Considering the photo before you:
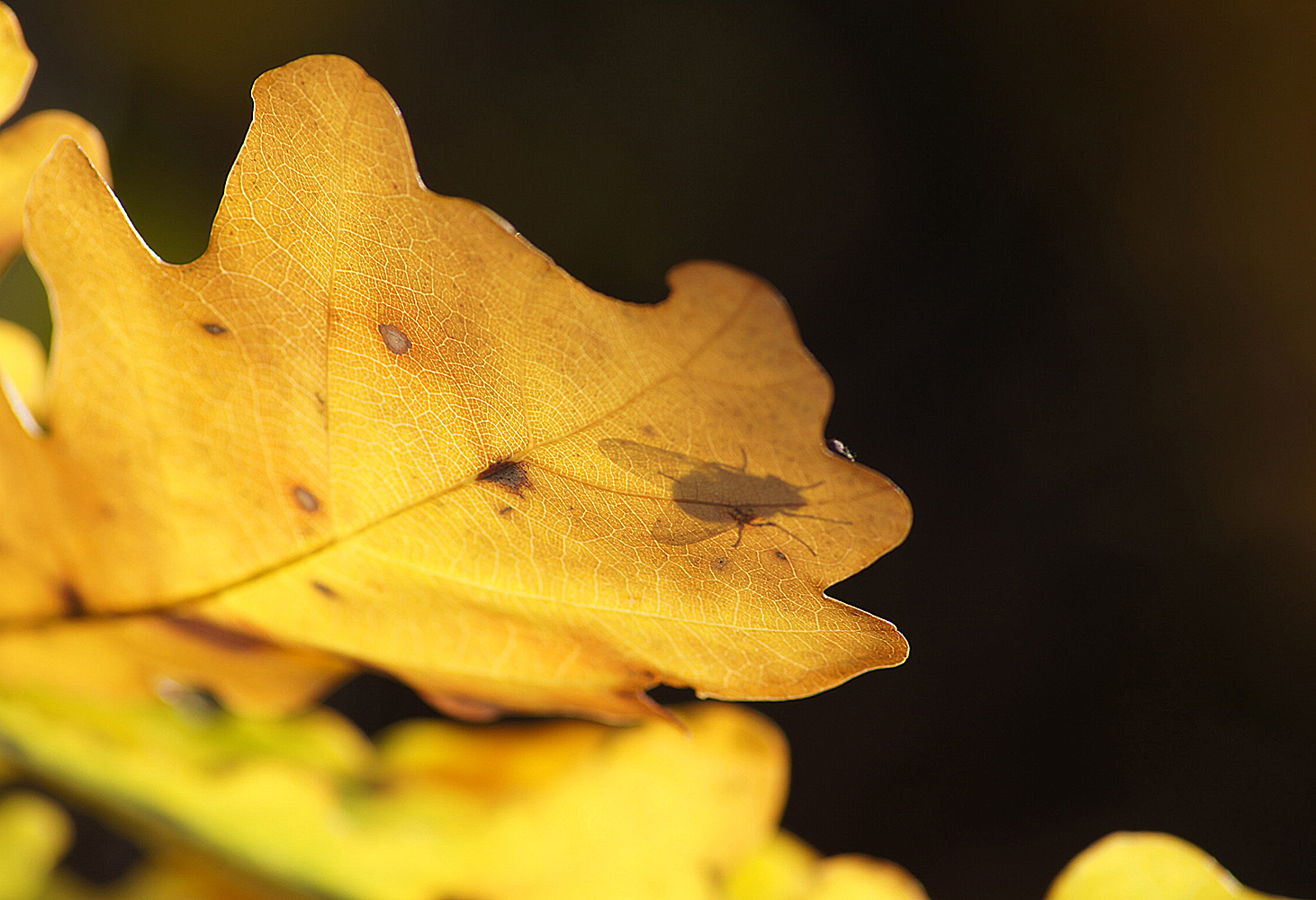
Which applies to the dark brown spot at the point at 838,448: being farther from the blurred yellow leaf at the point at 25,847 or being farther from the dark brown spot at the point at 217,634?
the blurred yellow leaf at the point at 25,847

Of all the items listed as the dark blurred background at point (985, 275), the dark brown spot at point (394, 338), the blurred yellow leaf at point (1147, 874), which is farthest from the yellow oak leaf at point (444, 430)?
the dark blurred background at point (985, 275)

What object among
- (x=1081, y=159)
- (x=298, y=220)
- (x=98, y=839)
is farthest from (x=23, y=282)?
(x=1081, y=159)

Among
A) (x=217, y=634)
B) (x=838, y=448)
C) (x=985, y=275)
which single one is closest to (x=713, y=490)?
(x=838, y=448)

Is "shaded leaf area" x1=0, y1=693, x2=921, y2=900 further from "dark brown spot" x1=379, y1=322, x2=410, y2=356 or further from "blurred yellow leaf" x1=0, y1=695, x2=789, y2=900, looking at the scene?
"dark brown spot" x1=379, y1=322, x2=410, y2=356

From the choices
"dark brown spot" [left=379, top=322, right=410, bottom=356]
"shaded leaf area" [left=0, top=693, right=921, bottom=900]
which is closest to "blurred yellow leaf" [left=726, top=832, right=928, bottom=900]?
"shaded leaf area" [left=0, top=693, right=921, bottom=900]

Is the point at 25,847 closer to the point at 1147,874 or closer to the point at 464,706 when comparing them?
the point at 464,706

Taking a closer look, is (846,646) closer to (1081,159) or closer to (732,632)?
(732,632)
